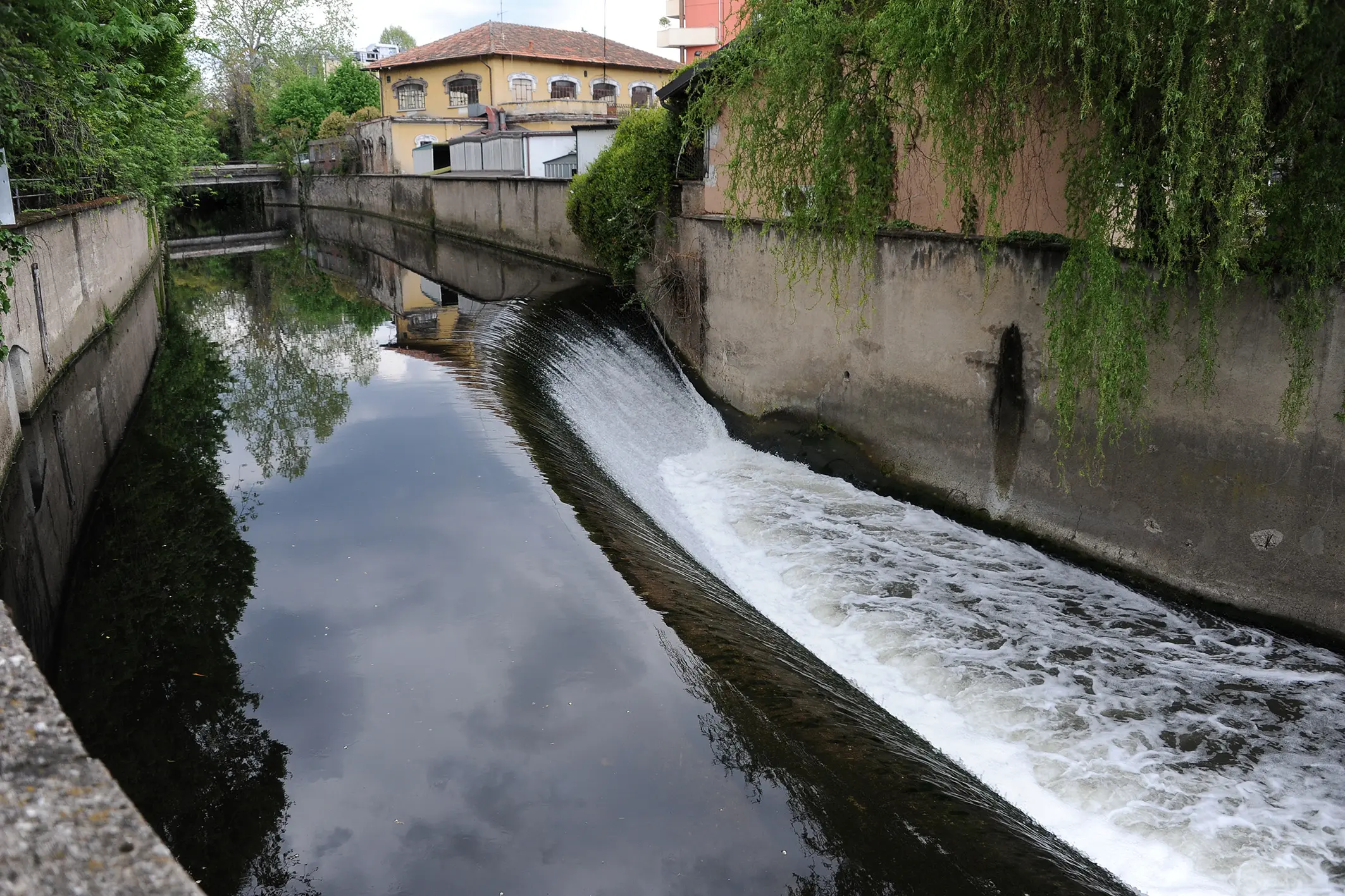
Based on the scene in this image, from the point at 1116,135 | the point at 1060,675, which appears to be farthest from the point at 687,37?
the point at 1060,675

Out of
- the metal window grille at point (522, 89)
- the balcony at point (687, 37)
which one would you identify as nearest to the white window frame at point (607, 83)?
the metal window grille at point (522, 89)

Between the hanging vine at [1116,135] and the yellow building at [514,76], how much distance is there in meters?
33.0

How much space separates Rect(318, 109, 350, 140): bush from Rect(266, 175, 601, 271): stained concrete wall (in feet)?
8.25

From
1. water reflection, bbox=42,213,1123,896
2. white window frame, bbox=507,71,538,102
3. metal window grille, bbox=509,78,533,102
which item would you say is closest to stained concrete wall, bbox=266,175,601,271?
white window frame, bbox=507,71,538,102

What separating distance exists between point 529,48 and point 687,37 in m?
13.1

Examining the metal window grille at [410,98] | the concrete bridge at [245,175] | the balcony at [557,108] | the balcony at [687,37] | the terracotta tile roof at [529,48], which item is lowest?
the concrete bridge at [245,175]

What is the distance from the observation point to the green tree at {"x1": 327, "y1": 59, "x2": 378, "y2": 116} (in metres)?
48.3

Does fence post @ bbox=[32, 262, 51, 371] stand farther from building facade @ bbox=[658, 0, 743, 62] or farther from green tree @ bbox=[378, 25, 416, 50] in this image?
green tree @ bbox=[378, 25, 416, 50]

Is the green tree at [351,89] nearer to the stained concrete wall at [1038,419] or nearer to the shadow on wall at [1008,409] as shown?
the stained concrete wall at [1038,419]

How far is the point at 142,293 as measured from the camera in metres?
19.0

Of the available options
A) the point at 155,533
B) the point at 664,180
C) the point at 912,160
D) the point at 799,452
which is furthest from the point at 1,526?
the point at 664,180

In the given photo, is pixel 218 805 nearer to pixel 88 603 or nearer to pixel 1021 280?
pixel 88 603

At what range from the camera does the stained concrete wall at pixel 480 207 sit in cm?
2166

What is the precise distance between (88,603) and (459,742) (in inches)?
129
